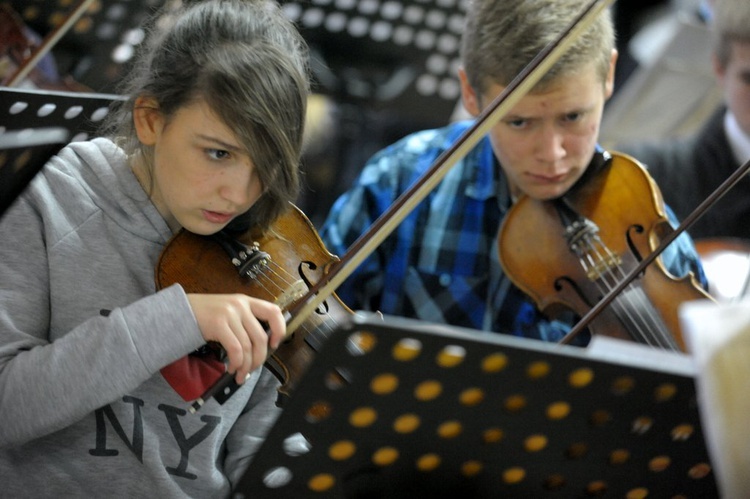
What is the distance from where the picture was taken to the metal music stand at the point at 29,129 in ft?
2.71

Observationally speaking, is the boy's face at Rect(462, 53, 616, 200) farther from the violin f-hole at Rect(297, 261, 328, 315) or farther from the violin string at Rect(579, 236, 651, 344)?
the violin f-hole at Rect(297, 261, 328, 315)

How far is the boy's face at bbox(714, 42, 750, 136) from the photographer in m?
1.83

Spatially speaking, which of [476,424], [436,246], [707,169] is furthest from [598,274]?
[707,169]

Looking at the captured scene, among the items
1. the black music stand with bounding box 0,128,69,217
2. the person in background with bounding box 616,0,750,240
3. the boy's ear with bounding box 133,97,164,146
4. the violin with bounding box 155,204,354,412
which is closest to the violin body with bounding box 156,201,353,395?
the violin with bounding box 155,204,354,412

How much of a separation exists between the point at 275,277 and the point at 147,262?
15 cm

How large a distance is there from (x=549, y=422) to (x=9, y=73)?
1.02m

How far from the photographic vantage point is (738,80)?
73.4 inches

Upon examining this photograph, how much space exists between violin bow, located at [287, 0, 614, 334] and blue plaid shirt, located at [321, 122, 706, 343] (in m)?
0.42

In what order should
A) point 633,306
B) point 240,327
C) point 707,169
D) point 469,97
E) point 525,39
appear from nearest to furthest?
point 240,327 → point 633,306 → point 525,39 → point 469,97 → point 707,169

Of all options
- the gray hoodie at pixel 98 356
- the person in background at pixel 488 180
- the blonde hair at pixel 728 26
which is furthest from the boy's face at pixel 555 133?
the blonde hair at pixel 728 26

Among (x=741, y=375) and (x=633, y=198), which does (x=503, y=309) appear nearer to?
(x=633, y=198)

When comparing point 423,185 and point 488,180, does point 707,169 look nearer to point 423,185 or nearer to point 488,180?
point 488,180

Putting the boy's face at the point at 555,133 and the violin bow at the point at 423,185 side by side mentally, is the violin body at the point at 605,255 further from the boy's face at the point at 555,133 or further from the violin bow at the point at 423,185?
the violin bow at the point at 423,185

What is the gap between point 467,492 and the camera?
89 cm
